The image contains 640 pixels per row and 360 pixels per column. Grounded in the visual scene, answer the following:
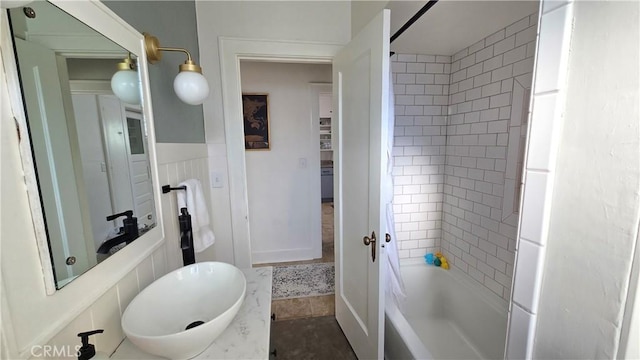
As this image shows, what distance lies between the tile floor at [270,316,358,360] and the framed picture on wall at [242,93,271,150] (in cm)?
176

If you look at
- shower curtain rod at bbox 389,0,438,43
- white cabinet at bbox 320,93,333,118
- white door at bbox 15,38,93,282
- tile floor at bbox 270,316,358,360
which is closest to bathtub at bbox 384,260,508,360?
tile floor at bbox 270,316,358,360

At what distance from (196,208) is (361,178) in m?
0.92

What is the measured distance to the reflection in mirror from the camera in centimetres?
52

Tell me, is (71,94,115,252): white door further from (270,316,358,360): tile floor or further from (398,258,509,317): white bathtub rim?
(398,258,509,317): white bathtub rim

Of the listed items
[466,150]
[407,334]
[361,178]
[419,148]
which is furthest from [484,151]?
[407,334]

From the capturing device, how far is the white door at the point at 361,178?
3.87 feet

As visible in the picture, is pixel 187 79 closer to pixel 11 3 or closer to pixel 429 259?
pixel 11 3

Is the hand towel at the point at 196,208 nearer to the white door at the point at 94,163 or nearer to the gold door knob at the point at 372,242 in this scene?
the white door at the point at 94,163

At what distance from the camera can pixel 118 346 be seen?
0.74 metres

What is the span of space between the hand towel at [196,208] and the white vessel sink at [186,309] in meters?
0.35

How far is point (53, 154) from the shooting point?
55cm

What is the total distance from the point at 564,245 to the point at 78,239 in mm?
1062

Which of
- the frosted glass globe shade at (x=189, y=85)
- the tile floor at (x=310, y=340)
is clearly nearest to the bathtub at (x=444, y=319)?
the tile floor at (x=310, y=340)

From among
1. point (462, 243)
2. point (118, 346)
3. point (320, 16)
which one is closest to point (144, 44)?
point (118, 346)
